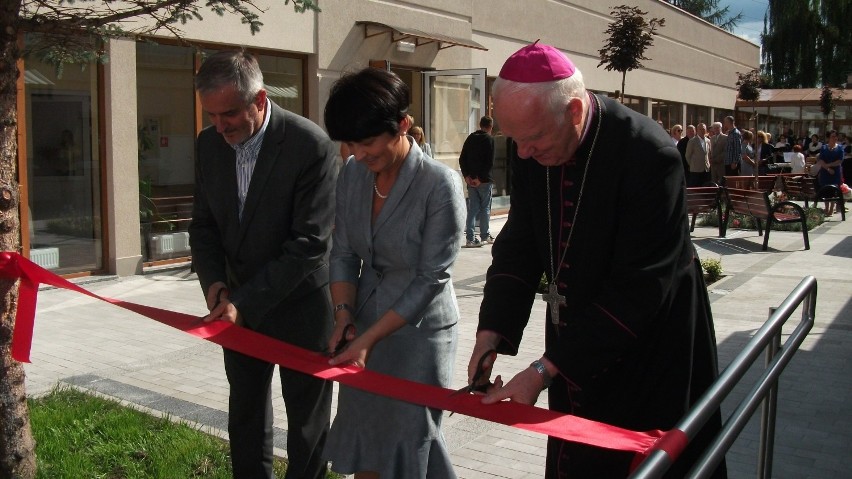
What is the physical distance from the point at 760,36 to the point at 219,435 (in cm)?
5404

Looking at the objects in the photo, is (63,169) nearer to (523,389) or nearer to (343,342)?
(343,342)

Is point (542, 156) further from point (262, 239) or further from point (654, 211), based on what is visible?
point (262, 239)

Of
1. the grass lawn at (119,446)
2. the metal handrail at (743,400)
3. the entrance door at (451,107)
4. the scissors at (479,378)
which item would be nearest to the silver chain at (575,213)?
the scissors at (479,378)

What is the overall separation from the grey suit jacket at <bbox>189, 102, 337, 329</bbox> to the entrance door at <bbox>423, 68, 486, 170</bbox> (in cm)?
1215

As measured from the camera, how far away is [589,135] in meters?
2.66

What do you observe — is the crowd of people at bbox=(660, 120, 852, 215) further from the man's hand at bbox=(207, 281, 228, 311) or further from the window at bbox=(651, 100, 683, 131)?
the man's hand at bbox=(207, 281, 228, 311)

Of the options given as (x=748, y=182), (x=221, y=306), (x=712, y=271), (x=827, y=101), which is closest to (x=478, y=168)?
(x=712, y=271)

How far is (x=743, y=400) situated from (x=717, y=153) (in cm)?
1767

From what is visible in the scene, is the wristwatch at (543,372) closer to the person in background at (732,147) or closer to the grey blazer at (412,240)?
the grey blazer at (412,240)

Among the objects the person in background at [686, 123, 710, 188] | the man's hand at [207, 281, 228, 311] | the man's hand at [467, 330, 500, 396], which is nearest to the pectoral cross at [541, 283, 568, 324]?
the man's hand at [467, 330, 500, 396]

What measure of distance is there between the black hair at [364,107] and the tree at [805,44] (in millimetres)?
51722

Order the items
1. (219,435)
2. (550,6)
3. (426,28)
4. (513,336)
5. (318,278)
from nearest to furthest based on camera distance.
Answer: (513,336)
(318,278)
(219,435)
(426,28)
(550,6)

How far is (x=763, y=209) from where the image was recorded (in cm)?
1398

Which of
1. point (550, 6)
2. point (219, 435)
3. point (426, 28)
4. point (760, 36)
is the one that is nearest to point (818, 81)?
point (760, 36)
